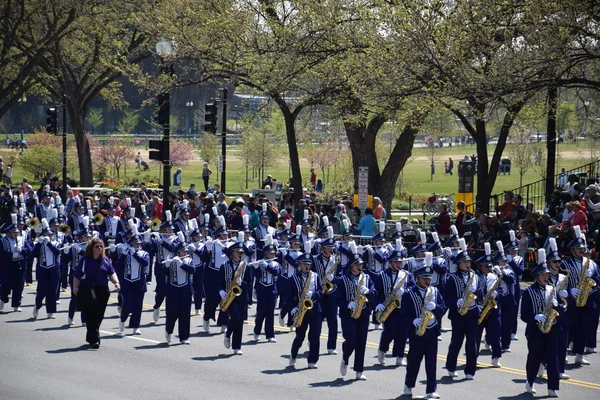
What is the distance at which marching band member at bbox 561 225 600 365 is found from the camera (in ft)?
50.1

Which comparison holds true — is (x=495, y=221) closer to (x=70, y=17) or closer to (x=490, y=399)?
(x=490, y=399)

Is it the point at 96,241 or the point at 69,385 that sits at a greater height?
the point at 96,241

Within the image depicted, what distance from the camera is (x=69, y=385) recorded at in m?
13.4

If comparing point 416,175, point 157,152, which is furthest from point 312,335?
point 416,175

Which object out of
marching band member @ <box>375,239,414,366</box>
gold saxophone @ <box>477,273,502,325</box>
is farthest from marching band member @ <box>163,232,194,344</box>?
gold saxophone @ <box>477,273,502,325</box>

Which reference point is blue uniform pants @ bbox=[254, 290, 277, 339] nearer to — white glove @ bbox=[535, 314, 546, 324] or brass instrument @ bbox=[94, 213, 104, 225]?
white glove @ bbox=[535, 314, 546, 324]

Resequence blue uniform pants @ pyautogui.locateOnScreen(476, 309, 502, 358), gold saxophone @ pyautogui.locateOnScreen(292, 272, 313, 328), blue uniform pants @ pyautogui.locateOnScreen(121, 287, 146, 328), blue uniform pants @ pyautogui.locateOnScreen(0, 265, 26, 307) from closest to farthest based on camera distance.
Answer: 1. gold saxophone @ pyautogui.locateOnScreen(292, 272, 313, 328)
2. blue uniform pants @ pyautogui.locateOnScreen(476, 309, 502, 358)
3. blue uniform pants @ pyautogui.locateOnScreen(121, 287, 146, 328)
4. blue uniform pants @ pyautogui.locateOnScreen(0, 265, 26, 307)

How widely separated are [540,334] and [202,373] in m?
4.78

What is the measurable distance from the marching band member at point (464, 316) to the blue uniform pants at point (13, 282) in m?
9.18

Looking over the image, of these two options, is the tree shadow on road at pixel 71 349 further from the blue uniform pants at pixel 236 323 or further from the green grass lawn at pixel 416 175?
the green grass lawn at pixel 416 175

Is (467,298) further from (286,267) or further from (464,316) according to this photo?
(286,267)

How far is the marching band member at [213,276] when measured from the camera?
17.6 metres

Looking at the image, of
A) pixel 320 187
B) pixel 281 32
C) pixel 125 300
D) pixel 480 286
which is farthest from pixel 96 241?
pixel 320 187

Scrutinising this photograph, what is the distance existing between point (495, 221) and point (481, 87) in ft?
10.7
